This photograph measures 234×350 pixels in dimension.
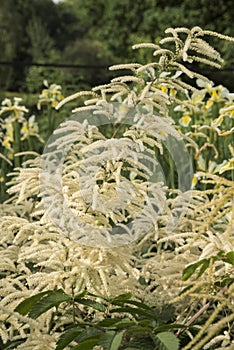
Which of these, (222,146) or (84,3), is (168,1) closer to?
(84,3)

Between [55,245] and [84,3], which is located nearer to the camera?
[55,245]

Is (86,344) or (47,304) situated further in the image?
(47,304)

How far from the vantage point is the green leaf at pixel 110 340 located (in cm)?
107

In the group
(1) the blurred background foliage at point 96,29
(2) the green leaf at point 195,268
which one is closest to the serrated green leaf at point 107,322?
(2) the green leaf at point 195,268

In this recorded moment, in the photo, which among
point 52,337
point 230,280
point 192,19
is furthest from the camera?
point 192,19

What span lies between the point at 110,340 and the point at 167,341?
9cm

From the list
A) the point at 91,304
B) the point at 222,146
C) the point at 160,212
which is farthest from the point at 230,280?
the point at 222,146

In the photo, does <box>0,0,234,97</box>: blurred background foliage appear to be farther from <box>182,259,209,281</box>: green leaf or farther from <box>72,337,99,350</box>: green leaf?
<box>72,337,99,350</box>: green leaf

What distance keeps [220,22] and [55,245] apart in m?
14.8

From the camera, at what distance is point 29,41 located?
22109mm

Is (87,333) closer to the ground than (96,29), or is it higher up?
closer to the ground

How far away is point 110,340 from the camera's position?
1.09 m

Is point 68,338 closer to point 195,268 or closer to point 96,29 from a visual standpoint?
point 195,268

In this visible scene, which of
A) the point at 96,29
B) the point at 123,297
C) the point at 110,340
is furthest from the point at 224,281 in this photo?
the point at 96,29
